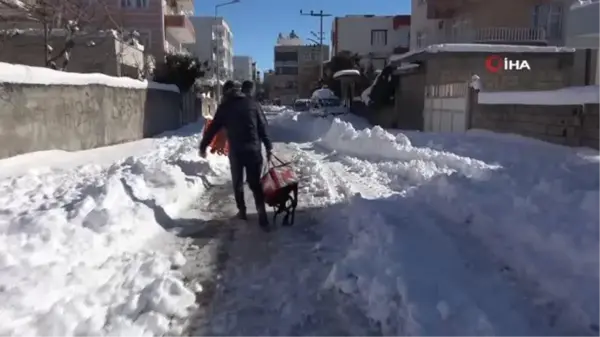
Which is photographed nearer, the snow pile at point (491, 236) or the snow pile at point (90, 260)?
the snow pile at point (90, 260)

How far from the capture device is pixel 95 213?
21.8ft

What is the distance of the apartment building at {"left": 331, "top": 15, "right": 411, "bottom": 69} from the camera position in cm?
6506

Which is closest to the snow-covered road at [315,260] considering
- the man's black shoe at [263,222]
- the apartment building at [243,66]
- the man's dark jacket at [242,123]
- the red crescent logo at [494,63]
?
the man's black shoe at [263,222]

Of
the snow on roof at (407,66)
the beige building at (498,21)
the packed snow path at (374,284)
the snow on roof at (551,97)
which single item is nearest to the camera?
the packed snow path at (374,284)

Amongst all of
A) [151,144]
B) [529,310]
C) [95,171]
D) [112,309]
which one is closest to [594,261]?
[529,310]

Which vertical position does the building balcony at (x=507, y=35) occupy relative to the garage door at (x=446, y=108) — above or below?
above

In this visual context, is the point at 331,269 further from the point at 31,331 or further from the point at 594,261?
the point at 31,331

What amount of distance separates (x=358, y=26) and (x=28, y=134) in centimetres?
5965

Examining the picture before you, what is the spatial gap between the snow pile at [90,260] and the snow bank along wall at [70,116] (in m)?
2.14

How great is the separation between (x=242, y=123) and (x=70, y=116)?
769 cm

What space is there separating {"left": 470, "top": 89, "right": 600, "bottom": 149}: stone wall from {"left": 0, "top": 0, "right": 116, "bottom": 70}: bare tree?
37.6ft

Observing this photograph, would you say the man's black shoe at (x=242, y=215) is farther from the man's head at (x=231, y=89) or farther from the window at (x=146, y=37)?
the window at (x=146, y=37)

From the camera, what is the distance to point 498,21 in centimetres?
3266

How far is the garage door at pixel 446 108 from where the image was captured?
65.2 ft
